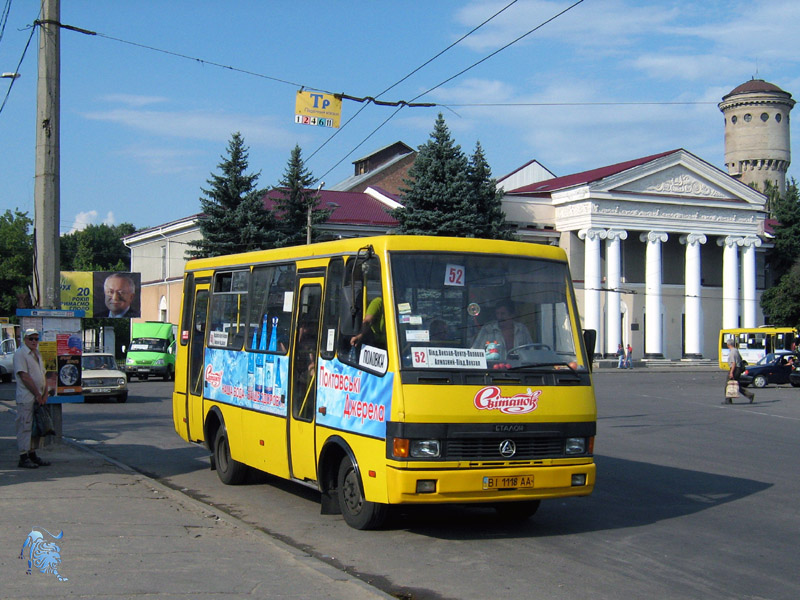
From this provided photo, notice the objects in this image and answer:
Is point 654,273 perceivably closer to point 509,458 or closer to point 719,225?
point 719,225

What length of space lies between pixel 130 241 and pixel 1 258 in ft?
34.5

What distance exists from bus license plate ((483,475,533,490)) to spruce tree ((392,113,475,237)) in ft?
144

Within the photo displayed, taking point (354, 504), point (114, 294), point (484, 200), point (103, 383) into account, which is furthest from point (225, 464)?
point (114, 294)

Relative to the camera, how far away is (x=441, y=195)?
52.3m

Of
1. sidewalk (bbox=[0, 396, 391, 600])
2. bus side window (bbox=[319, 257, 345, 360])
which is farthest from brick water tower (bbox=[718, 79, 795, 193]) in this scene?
sidewalk (bbox=[0, 396, 391, 600])

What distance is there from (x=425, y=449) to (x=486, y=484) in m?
0.60

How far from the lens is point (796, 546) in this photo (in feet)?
27.3

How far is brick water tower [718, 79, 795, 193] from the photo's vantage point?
9750cm

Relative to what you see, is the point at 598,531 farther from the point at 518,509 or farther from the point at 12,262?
the point at 12,262

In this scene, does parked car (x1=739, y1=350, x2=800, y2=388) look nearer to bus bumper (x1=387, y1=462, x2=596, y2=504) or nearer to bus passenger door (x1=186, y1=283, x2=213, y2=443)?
bus passenger door (x1=186, y1=283, x2=213, y2=443)

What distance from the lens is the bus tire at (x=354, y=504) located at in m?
8.30

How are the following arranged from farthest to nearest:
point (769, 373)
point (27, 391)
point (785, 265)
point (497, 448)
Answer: point (785, 265)
point (769, 373)
point (27, 391)
point (497, 448)

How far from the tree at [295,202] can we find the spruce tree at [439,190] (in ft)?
16.1

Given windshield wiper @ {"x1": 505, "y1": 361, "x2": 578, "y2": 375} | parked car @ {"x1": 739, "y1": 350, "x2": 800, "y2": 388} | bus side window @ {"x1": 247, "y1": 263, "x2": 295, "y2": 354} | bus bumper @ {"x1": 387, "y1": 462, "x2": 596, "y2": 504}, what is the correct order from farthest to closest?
parked car @ {"x1": 739, "y1": 350, "x2": 800, "y2": 388}, bus side window @ {"x1": 247, "y1": 263, "x2": 295, "y2": 354}, windshield wiper @ {"x1": 505, "y1": 361, "x2": 578, "y2": 375}, bus bumper @ {"x1": 387, "y1": 462, "x2": 596, "y2": 504}
